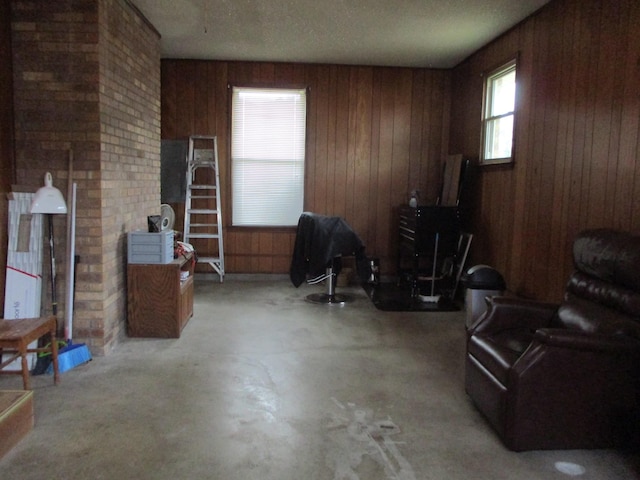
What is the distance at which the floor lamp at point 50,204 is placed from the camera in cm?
331

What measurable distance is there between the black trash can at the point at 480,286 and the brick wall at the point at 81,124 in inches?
119

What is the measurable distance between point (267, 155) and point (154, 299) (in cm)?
306

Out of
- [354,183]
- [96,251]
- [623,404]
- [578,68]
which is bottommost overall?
[623,404]

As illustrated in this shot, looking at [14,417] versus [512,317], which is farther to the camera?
[512,317]

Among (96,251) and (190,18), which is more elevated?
(190,18)

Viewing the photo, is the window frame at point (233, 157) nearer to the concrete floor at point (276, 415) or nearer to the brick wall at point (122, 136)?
the brick wall at point (122, 136)

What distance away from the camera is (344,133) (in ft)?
21.9

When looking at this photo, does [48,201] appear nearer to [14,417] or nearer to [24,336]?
[24,336]

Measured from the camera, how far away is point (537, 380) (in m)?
2.41

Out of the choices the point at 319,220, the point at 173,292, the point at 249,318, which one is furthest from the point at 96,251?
the point at 319,220

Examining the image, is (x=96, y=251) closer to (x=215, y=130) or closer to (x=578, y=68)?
(x=215, y=130)

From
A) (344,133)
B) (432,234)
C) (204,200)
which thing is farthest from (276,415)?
(344,133)

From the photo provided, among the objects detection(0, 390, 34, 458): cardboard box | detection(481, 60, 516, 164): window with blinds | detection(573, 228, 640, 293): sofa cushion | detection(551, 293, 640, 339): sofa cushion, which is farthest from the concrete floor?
detection(481, 60, 516, 164): window with blinds

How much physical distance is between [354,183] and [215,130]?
1975mm
